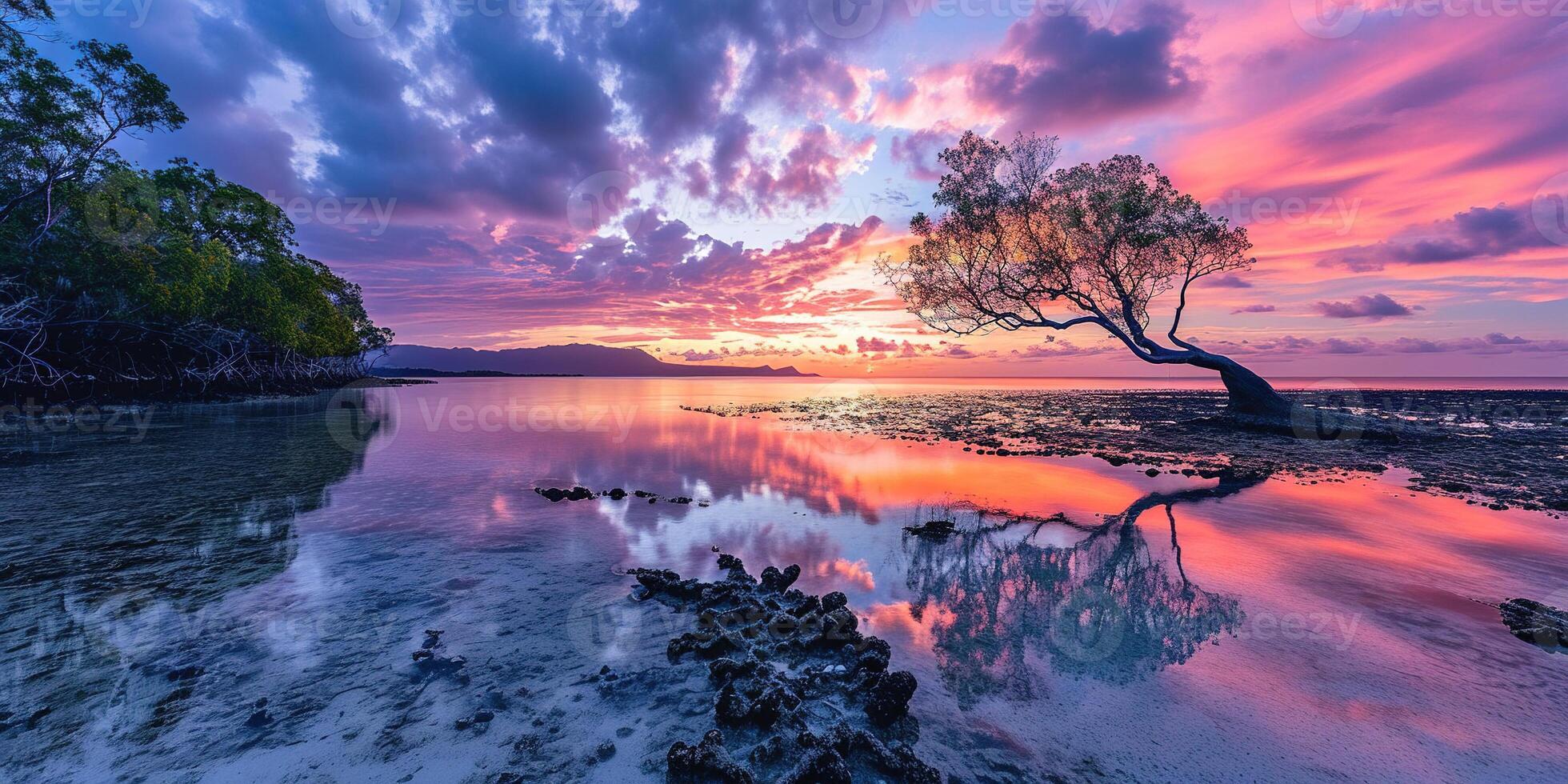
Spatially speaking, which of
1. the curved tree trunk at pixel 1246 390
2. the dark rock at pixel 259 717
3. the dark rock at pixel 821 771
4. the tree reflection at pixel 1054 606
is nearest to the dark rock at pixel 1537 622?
the tree reflection at pixel 1054 606

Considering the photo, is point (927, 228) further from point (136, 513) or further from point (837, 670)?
point (136, 513)

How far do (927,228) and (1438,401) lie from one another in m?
61.1

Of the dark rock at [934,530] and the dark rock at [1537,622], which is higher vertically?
the dark rock at [1537,622]

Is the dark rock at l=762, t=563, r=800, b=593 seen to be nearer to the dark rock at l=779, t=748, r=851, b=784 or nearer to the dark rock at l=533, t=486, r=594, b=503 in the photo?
the dark rock at l=779, t=748, r=851, b=784

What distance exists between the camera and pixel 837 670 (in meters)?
5.18

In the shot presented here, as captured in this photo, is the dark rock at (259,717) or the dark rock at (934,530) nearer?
the dark rock at (259,717)

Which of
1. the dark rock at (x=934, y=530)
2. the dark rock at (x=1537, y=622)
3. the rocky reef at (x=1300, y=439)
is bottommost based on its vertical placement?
the rocky reef at (x=1300, y=439)

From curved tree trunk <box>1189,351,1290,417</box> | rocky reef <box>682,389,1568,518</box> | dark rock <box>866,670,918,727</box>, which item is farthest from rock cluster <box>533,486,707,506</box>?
curved tree trunk <box>1189,351,1290,417</box>

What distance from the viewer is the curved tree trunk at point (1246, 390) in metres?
27.4

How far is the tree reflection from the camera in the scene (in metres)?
5.36

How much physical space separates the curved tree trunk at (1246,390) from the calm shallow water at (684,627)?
17771 millimetres

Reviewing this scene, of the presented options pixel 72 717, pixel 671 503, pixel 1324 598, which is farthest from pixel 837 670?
pixel 671 503

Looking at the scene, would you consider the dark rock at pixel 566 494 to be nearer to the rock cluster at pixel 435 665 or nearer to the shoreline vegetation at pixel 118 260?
the rock cluster at pixel 435 665

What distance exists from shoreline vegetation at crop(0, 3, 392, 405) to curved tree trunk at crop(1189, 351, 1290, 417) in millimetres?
60754
